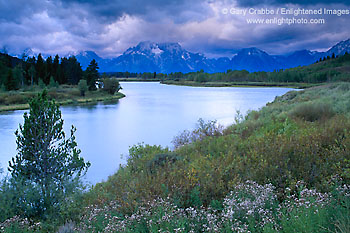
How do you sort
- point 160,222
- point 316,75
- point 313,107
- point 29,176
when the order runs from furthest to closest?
point 316,75 → point 313,107 → point 29,176 → point 160,222

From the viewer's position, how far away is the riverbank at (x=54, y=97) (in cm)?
4772

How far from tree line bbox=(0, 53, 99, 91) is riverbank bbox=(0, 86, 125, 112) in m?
3.78

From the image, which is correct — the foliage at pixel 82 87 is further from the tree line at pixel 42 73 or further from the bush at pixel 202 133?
the bush at pixel 202 133

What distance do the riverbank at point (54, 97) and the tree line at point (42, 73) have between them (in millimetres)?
3782

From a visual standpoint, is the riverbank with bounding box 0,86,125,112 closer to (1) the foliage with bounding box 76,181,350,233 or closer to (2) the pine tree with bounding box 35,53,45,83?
(2) the pine tree with bounding box 35,53,45,83

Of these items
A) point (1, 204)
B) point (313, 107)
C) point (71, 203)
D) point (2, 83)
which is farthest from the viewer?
point (2, 83)

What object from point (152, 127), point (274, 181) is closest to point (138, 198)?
point (274, 181)

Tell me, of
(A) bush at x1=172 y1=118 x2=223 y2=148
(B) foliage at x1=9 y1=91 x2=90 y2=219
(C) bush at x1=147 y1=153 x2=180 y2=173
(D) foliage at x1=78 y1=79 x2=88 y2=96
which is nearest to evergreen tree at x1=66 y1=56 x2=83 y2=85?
(D) foliage at x1=78 y1=79 x2=88 y2=96

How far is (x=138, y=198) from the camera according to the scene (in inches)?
235

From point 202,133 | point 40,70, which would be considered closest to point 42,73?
point 40,70

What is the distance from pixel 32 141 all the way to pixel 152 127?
1995 centimetres

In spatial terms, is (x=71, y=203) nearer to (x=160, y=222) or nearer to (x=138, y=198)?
(x=138, y=198)

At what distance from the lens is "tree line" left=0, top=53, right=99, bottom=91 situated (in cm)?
6212

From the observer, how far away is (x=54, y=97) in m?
58.1
